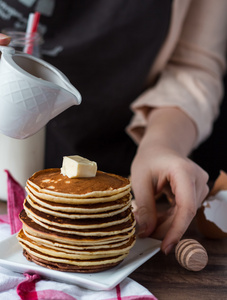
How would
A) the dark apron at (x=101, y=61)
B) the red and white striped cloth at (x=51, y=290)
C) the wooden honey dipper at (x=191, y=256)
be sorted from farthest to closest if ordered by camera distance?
the dark apron at (x=101, y=61) → the wooden honey dipper at (x=191, y=256) → the red and white striped cloth at (x=51, y=290)

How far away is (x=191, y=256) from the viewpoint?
81 cm

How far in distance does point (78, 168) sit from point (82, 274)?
6.9 inches

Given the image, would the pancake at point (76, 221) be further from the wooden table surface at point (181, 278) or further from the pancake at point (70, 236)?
the wooden table surface at point (181, 278)

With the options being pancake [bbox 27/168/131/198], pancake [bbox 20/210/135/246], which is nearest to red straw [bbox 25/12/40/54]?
pancake [bbox 27/168/131/198]

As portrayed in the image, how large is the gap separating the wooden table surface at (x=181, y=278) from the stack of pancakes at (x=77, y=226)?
0.07 m

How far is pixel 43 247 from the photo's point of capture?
0.75m

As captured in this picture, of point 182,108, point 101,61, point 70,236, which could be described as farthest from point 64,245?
point 101,61

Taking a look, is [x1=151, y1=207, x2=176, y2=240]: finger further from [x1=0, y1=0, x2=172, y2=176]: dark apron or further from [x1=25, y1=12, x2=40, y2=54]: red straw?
[x1=0, y1=0, x2=172, y2=176]: dark apron

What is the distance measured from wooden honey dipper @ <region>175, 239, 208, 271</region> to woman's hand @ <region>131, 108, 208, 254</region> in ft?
0.11

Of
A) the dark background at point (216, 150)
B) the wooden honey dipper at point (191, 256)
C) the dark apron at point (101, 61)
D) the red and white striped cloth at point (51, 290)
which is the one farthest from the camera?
the dark background at point (216, 150)

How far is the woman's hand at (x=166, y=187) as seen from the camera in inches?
35.2

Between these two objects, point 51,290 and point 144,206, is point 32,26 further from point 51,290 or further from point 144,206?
point 51,290

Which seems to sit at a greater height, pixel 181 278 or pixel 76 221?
pixel 76 221

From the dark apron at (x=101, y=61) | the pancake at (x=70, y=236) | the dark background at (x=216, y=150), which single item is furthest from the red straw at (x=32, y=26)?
the dark background at (x=216, y=150)
